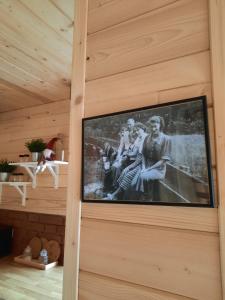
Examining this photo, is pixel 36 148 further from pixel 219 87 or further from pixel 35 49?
pixel 219 87

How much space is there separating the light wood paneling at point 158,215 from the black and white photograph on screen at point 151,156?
25mm

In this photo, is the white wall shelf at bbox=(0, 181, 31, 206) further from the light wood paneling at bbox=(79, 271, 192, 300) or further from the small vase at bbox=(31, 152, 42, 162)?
the light wood paneling at bbox=(79, 271, 192, 300)

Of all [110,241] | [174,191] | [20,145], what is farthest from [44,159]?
[174,191]

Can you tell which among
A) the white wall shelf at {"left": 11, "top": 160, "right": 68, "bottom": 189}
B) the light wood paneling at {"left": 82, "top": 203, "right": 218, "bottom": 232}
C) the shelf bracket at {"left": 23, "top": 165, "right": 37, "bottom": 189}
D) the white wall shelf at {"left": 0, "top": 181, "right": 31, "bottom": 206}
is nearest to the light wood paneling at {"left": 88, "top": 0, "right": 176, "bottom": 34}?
the light wood paneling at {"left": 82, "top": 203, "right": 218, "bottom": 232}

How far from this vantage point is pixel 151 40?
748mm

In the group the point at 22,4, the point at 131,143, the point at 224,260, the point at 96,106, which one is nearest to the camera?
the point at 224,260

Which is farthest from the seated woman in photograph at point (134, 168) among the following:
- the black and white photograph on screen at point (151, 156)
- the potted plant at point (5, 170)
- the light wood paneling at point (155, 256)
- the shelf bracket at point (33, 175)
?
Answer: the potted plant at point (5, 170)

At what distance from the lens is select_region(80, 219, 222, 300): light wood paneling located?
0.58 m

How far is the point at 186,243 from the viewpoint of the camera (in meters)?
0.61

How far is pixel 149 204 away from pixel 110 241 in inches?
7.2

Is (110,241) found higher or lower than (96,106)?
lower

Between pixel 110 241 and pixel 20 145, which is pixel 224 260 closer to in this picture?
pixel 110 241

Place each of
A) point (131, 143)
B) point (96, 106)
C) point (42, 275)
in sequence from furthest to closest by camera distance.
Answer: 1. point (42, 275)
2. point (96, 106)
3. point (131, 143)

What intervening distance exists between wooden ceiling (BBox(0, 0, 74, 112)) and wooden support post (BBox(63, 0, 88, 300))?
1.25 feet
